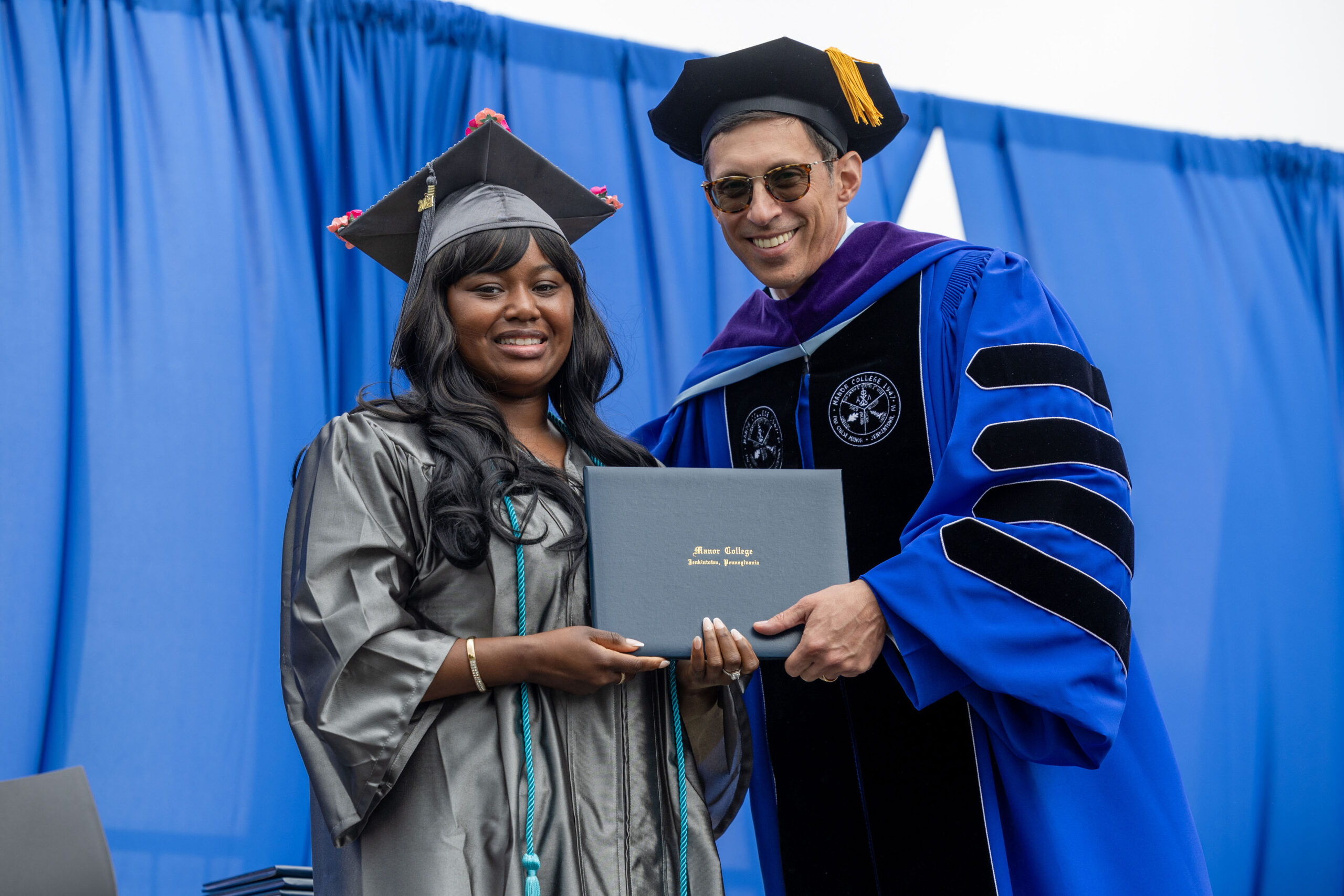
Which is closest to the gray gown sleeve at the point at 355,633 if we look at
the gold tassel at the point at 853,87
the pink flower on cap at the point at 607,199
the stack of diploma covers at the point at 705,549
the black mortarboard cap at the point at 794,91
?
the stack of diploma covers at the point at 705,549

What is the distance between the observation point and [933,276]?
2.43 metres

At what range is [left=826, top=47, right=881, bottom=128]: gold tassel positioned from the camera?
2537 mm

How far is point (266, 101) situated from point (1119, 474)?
8.73 feet

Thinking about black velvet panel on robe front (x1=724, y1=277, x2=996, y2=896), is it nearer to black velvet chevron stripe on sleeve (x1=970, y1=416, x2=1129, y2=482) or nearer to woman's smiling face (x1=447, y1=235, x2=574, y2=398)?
black velvet chevron stripe on sleeve (x1=970, y1=416, x2=1129, y2=482)

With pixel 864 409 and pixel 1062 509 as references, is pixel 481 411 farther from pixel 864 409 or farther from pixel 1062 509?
pixel 1062 509

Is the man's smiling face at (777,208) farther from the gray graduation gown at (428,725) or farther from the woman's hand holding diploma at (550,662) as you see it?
the woman's hand holding diploma at (550,662)

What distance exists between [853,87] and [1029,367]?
731 mm

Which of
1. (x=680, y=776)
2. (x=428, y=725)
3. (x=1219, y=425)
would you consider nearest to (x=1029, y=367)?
(x=680, y=776)

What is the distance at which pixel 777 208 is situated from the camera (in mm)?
2494

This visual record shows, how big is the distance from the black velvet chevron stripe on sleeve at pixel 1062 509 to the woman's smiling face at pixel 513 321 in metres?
0.79

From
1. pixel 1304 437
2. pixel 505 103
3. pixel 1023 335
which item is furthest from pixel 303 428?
pixel 1304 437

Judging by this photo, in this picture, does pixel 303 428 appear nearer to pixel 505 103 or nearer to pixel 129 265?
pixel 129 265

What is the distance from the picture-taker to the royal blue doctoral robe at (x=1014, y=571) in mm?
2016

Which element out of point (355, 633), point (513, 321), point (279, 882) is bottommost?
point (279, 882)
